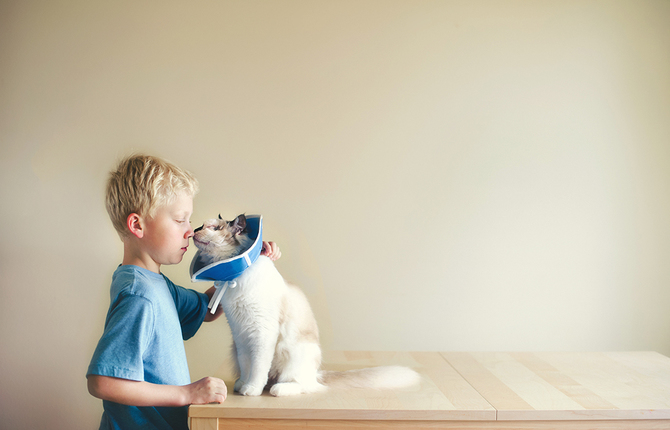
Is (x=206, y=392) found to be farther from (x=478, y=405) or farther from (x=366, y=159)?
(x=366, y=159)

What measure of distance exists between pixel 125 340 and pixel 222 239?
0.28 metres

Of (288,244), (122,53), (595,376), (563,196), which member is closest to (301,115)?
(288,244)

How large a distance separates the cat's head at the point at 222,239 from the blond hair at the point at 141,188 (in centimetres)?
11

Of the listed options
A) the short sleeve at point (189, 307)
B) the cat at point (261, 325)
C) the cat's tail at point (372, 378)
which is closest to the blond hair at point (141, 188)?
the cat at point (261, 325)

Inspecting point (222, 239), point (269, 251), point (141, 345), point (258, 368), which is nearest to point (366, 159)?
point (269, 251)

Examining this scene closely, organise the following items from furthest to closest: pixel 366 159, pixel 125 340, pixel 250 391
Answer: pixel 366 159, pixel 250 391, pixel 125 340

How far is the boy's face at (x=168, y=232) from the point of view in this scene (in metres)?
1.04

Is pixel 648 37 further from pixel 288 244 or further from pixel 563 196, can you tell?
pixel 288 244

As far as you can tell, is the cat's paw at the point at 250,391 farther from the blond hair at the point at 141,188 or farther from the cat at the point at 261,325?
the blond hair at the point at 141,188

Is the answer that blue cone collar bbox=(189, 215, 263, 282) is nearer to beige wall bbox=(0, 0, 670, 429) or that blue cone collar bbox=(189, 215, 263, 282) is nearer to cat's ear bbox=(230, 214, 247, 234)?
cat's ear bbox=(230, 214, 247, 234)

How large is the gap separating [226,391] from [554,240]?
4.32ft

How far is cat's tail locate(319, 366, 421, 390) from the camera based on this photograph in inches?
44.1

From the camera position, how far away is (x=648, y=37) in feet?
5.64

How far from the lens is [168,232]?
3.43ft
